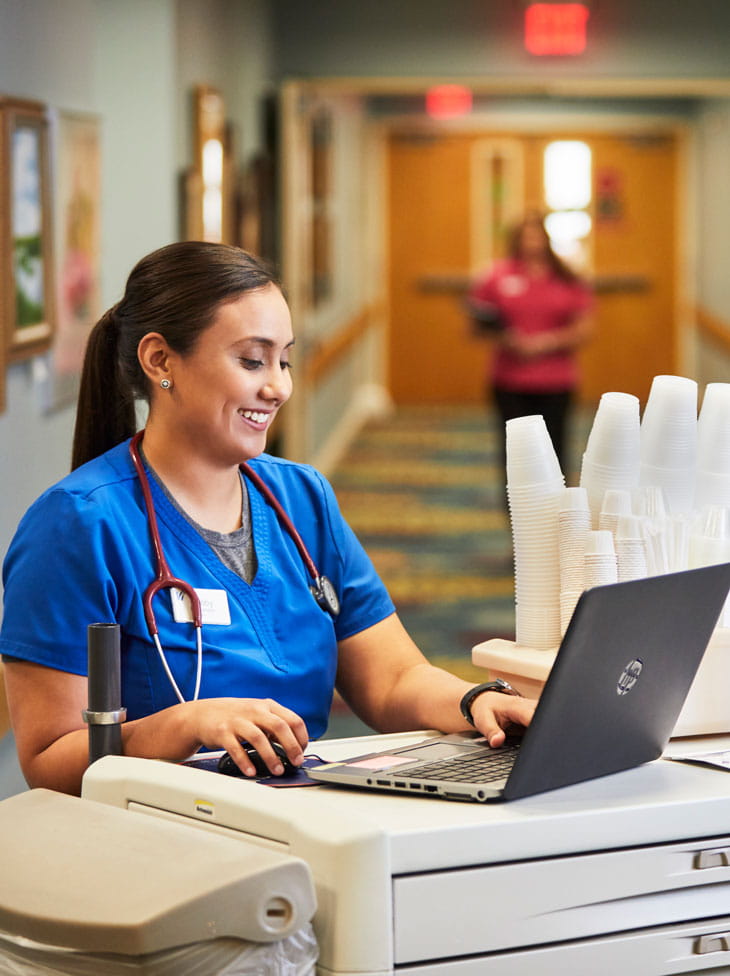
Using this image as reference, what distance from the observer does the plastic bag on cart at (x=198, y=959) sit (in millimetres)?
1197

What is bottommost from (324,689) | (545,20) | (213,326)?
(324,689)

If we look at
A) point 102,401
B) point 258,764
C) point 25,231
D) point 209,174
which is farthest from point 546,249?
point 258,764

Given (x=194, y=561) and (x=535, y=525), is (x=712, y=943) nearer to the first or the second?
(x=535, y=525)

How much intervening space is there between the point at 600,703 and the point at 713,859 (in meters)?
0.18

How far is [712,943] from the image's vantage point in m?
1.43

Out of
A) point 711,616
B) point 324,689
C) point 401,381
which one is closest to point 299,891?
point 711,616

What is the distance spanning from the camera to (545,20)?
7543 mm

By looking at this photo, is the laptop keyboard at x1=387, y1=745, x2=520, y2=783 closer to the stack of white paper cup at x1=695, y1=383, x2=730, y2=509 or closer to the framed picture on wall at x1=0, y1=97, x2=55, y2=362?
the stack of white paper cup at x1=695, y1=383, x2=730, y2=509

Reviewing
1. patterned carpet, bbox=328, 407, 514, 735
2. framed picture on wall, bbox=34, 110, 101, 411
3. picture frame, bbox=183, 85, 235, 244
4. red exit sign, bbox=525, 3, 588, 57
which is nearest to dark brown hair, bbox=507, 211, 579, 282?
→ red exit sign, bbox=525, 3, 588, 57

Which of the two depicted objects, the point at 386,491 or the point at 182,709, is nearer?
Result: the point at 182,709

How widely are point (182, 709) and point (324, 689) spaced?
364 millimetres

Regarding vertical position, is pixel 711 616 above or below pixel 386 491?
above

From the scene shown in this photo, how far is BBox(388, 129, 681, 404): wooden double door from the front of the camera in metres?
14.5

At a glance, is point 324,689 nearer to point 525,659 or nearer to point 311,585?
point 311,585
